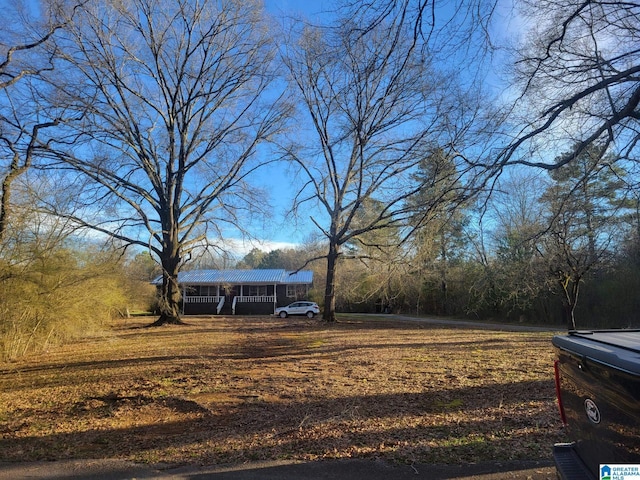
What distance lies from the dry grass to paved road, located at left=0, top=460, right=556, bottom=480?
203mm

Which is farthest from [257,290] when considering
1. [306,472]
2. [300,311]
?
[306,472]

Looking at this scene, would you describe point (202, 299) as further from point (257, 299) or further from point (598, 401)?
point (598, 401)

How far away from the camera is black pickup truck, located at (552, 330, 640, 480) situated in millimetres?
2037

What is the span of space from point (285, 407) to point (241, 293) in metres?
40.8

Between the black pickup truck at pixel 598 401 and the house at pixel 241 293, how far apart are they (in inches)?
1618

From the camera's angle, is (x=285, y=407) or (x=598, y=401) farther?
(x=285, y=407)

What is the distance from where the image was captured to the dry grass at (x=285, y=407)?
477cm

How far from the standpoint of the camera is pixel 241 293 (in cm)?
4644

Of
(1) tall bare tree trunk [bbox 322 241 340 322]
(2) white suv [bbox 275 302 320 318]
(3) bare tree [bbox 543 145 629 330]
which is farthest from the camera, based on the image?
(2) white suv [bbox 275 302 320 318]

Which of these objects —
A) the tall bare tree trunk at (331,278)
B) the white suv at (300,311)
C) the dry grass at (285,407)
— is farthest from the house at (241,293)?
the dry grass at (285,407)

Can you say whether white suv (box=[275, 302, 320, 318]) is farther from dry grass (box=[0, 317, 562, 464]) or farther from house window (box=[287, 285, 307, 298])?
dry grass (box=[0, 317, 562, 464])

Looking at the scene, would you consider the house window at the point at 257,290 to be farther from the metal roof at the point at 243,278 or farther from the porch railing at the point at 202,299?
the porch railing at the point at 202,299

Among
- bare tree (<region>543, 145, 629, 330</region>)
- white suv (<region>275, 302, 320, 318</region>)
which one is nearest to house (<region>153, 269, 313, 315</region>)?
white suv (<region>275, 302, 320, 318</region>)

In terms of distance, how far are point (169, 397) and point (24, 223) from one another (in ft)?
28.2
